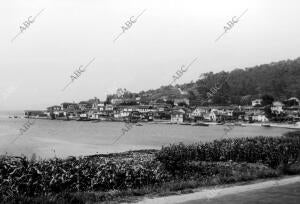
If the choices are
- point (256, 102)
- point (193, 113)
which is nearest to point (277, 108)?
point (256, 102)

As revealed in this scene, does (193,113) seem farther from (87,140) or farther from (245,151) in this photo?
(245,151)

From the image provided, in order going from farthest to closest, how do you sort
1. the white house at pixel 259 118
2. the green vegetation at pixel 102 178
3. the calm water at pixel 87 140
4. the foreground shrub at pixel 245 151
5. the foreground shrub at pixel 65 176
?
the white house at pixel 259 118 → the calm water at pixel 87 140 → the foreground shrub at pixel 245 151 → the foreground shrub at pixel 65 176 → the green vegetation at pixel 102 178

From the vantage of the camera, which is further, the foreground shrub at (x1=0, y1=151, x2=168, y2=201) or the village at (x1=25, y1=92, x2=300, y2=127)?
the village at (x1=25, y1=92, x2=300, y2=127)

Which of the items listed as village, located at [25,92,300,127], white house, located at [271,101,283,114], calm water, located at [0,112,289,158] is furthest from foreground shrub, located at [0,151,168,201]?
white house, located at [271,101,283,114]

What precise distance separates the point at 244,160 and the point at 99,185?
10214 millimetres

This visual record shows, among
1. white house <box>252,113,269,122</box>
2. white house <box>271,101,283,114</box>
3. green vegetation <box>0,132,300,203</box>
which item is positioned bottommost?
green vegetation <box>0,132,300,203</box>

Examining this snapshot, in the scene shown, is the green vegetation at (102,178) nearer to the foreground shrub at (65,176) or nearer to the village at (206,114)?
the foreground shrub at (65,176)

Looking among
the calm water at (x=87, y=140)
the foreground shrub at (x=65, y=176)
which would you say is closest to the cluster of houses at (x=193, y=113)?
the calm water at (x=87, y=140)

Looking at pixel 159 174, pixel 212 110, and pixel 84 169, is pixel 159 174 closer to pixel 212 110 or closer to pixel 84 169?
pixel 84 169

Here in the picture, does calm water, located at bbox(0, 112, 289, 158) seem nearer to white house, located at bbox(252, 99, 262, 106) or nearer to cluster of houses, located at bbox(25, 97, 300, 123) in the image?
cluster of houses, located at bbox(25, 97, 300, 123)

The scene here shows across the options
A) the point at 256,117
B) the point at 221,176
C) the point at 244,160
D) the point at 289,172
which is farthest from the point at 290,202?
the point at 256,117

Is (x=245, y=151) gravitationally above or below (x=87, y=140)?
above

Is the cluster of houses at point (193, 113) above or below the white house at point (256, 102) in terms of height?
below

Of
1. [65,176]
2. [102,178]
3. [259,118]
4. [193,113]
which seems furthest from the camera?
[193,113]
